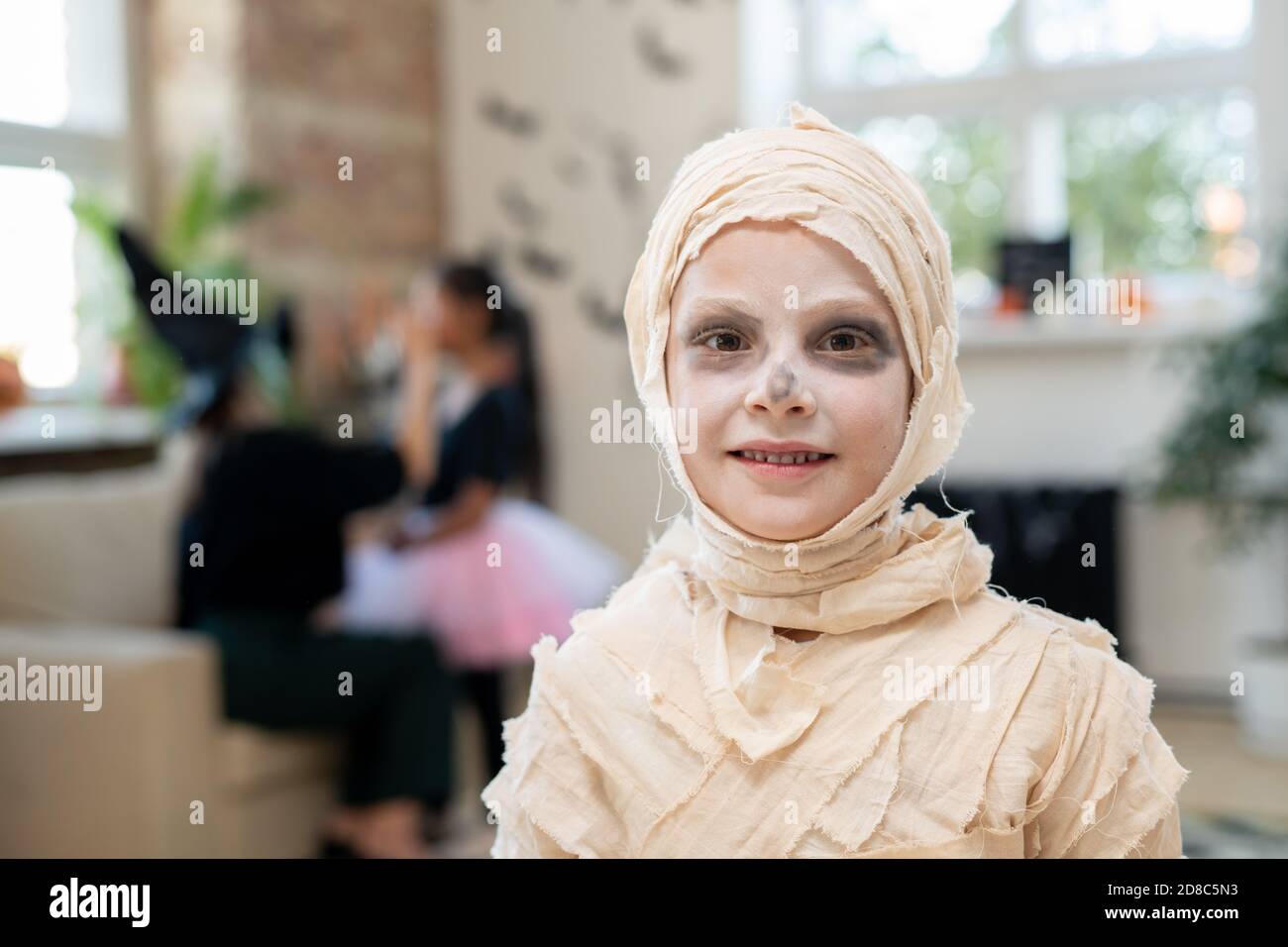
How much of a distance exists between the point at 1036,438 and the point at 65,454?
7.28ft

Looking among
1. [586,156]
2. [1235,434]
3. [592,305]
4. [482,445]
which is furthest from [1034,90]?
[1235,434]

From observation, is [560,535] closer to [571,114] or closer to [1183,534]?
[571,114]

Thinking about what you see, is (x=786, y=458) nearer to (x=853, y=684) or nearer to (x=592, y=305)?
(x=853, y=684)

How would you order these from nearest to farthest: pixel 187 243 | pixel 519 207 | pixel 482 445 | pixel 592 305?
1. pixel 482 445
2. pixel 592 305
3. pixel 519 207
4. pixel 187 243

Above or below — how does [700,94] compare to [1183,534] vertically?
above

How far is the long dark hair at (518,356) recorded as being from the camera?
1.49 m

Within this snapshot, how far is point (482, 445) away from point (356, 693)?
61 cm

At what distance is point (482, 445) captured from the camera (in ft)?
5.57

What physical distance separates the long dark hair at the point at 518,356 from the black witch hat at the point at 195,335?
28 centimetres

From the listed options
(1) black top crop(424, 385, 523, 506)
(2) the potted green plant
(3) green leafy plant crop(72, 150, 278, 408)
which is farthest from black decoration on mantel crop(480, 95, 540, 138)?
(2) the potted green plant

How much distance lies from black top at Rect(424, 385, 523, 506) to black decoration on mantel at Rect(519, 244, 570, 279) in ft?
2.67

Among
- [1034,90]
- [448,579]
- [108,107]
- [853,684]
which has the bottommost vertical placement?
[448,579]
